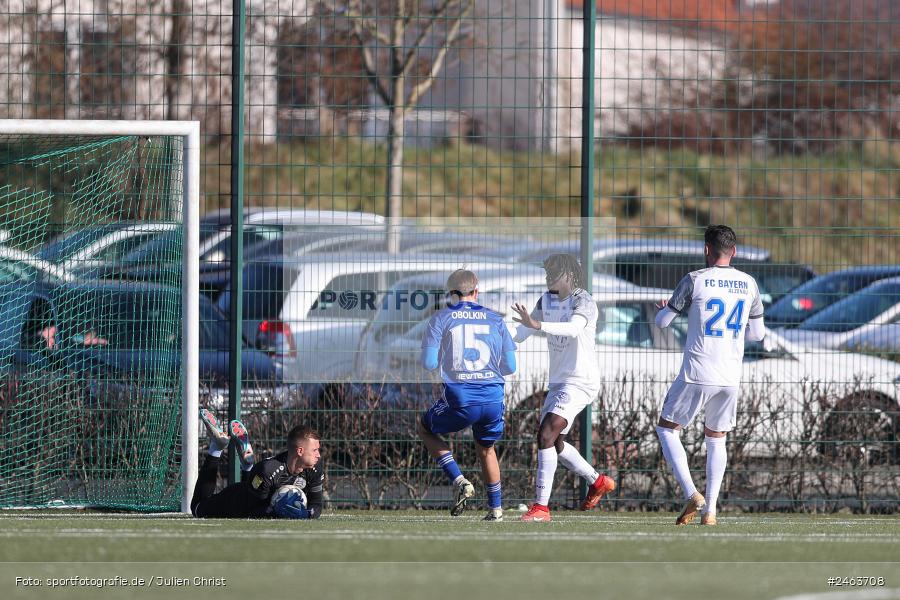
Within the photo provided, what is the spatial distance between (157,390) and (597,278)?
10.3ft

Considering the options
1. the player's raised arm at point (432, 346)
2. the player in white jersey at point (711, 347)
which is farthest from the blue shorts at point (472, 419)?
the player in white jersey at point (711, 347)

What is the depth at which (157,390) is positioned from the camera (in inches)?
387

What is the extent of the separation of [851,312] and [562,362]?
9.71ft

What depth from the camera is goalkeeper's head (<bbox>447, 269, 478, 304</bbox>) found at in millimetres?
8727

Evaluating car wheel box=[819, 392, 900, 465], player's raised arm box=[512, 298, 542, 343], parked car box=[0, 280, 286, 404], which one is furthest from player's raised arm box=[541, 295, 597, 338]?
parked car box=[0, 280, 286, 404]

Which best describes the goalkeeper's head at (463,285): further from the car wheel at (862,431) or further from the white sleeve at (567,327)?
the car wheel at (862,431)

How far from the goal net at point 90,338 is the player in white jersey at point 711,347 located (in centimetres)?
339

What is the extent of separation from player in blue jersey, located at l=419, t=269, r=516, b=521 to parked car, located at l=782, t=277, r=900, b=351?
2.87 metres

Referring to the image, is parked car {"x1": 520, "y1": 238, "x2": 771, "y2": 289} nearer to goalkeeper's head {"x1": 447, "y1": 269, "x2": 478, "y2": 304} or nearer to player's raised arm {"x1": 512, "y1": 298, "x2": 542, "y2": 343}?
player's raised arm {"x1": 512, "y1": 298, "x2": 542, "y2": 343}

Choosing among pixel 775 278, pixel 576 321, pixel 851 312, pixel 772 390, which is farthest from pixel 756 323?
pixel 775 278

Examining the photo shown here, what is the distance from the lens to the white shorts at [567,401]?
8.82 m

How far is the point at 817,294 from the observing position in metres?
10.4

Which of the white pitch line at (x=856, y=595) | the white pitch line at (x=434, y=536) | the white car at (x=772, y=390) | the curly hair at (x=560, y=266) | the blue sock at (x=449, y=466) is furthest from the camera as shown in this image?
the white car at (x=772, y=390)

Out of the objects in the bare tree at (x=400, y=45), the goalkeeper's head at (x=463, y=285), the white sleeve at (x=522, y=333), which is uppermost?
the bare tree at (x=400, y=45)
